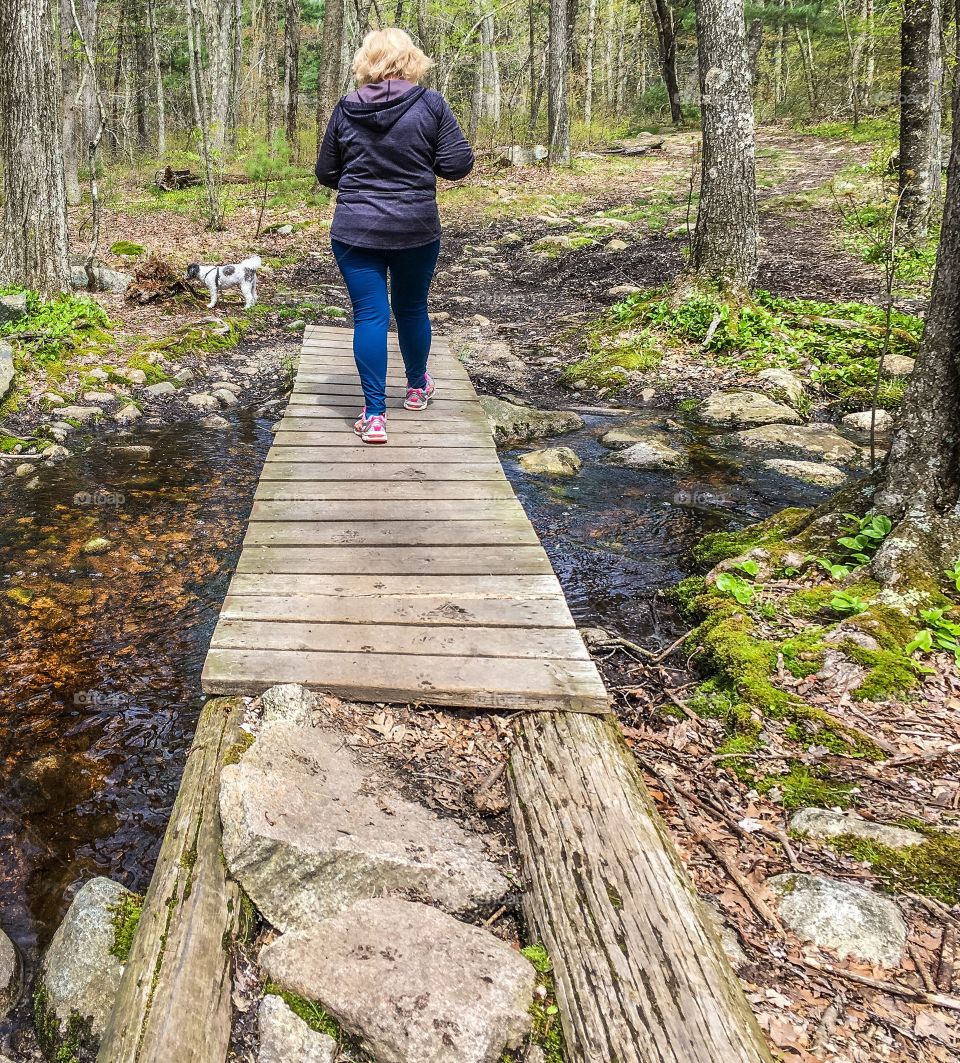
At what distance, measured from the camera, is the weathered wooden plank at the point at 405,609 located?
2.91m

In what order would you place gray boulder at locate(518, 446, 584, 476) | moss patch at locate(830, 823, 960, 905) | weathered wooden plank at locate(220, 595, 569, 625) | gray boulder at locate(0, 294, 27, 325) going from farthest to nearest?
gray boulder at locate(0, 294, 27, 325) → gray boulder at locate(518, 446, 584, 476) → weathered wooden plank at locate(220, 595, 569, 625) → moss patch at locate(830, 823, 960, 905)

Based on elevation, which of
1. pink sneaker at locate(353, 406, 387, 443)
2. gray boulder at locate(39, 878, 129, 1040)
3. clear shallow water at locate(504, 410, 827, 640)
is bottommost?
gray boulder at locate(39, 878, 129, 1040)

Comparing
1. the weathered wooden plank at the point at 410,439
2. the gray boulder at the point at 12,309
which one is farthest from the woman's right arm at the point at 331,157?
the gray boulder at the point at 12,309

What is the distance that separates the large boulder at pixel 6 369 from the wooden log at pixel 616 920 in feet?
21.0

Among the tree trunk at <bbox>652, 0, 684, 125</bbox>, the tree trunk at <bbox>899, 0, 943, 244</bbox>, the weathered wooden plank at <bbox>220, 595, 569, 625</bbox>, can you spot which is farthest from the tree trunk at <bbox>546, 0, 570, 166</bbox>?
the weathered wooden plank at <bbox>220, 595, 569, 625</bbox>

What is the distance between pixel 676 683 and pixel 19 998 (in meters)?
2.54

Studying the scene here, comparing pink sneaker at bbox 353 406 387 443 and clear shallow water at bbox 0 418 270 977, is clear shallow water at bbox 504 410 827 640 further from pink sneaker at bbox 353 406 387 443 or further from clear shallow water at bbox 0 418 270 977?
clear shallow water at bbox 0 418 270 977

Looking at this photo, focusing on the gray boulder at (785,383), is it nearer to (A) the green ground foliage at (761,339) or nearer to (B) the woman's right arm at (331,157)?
(A) the green ground foliage at (761,339)

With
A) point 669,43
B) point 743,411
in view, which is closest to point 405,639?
point 743,411

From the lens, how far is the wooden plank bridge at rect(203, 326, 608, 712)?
255 cm

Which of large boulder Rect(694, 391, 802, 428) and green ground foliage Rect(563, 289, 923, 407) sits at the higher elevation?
green ground foliage Rect(563, 289, 923, 407)

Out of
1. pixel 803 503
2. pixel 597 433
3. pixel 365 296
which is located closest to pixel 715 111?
pixel 597 433

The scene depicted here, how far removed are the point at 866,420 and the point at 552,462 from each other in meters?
2.92

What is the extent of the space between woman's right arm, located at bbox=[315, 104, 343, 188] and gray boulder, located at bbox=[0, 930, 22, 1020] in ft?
12.5
